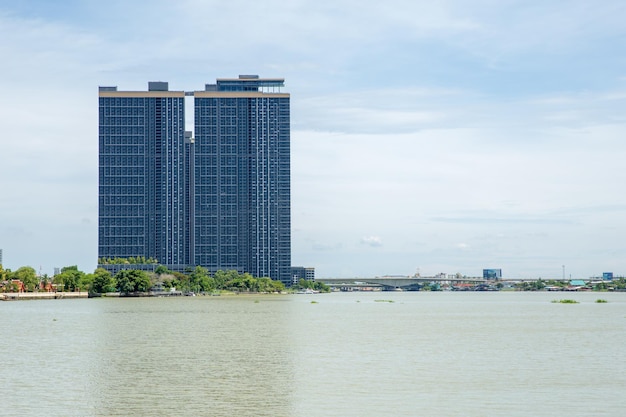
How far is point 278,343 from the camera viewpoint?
7819 centimetres

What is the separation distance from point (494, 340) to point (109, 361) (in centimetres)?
3801

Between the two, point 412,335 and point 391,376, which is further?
point 412,335

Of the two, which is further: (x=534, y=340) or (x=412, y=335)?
(x=412, y=335)

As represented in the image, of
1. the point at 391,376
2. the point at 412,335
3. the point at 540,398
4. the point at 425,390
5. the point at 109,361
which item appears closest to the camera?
the point at 540,398

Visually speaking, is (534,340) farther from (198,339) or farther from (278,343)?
(198,339)

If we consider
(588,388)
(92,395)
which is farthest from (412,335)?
(92,395)

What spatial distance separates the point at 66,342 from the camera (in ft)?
261

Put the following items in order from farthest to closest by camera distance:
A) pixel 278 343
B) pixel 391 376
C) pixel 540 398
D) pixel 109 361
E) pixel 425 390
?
pixel 278 343
pixel 109 361
pixel 391 376
pixel 425 390
pixel 540 398

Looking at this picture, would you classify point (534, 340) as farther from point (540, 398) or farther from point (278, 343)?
point (540, 398)

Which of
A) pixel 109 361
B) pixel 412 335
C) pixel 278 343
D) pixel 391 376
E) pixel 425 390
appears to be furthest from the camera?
pixel 412 335

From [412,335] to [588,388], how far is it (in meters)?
42.3

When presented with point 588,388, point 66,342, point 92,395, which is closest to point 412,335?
point 66,342

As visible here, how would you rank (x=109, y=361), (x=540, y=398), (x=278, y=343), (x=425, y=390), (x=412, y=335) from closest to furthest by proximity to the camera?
1. (x=540, y=398)
2. (x=425, y=390)
3. (x=109, y=361)
4. (x=278, y=343)
5. (x=412, y=335)

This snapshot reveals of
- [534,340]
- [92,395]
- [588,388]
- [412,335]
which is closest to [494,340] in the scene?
[534,340]
